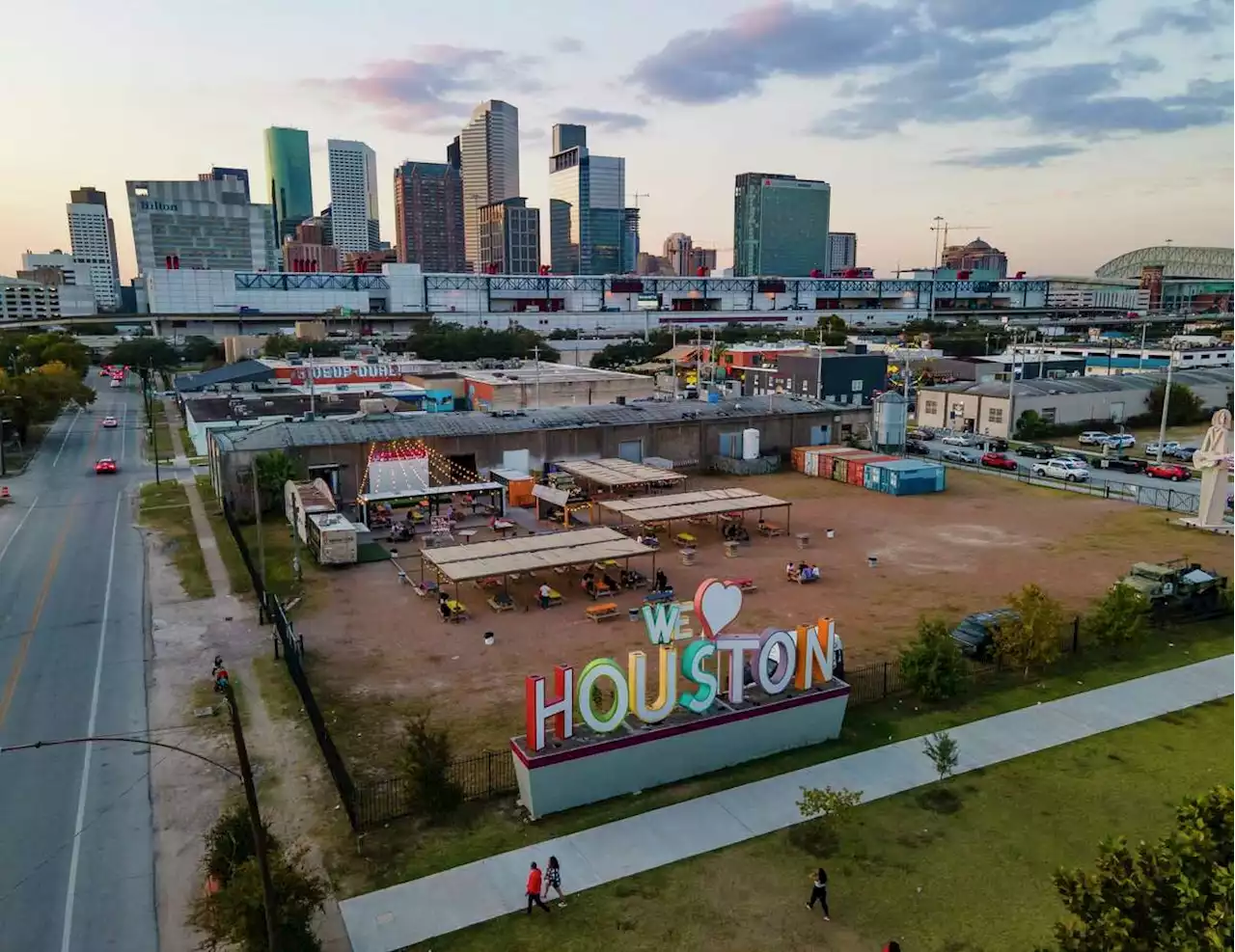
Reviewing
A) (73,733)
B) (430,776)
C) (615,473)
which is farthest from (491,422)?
(430,776)

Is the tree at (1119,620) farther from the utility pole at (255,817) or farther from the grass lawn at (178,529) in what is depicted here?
the grass lawn at (178,529)

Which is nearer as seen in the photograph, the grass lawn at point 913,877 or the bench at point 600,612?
the grass lawn at point 913,877

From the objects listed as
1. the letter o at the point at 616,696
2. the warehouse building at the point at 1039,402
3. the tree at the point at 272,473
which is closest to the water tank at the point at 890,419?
the warehouse building at the point at 1039,402

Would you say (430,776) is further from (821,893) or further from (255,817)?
(821,893)

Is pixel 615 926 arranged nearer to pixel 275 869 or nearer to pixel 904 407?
pixel 275 869

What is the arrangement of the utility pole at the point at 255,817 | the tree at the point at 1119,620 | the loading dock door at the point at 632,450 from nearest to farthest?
the utility pole at the point at 255,817
the tree at the point at 1119,620
the loading dock door at the point at 632,450

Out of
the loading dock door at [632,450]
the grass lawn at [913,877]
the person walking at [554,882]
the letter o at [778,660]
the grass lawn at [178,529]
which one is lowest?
the grass lawn at [178,529]

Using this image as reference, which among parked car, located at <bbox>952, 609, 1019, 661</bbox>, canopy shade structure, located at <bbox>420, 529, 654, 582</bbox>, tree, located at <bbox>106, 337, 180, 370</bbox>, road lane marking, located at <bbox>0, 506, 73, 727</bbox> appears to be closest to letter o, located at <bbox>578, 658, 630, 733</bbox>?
canopy shade structure, located at <bbox>420, 529, 654, 582</bbox>
